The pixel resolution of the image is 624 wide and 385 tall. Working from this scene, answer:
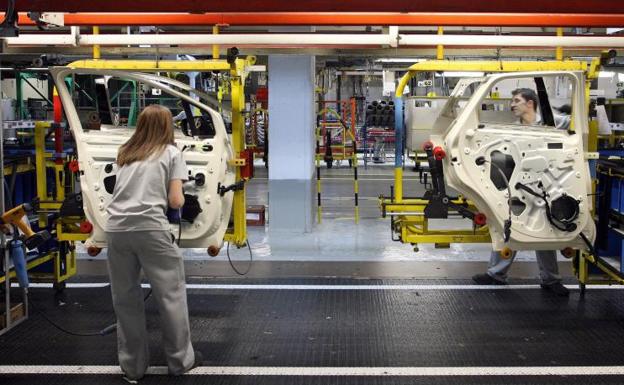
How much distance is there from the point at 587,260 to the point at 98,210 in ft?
15.1

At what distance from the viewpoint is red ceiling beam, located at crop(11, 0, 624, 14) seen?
16.2ft

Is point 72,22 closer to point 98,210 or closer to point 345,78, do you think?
point 98,210

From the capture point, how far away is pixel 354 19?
6465 millimetres

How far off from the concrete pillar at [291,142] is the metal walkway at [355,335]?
3595 mm

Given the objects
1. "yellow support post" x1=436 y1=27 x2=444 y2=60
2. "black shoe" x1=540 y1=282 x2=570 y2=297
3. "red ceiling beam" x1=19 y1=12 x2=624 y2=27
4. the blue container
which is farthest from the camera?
"black shoe" x1=540 y1=282 x2=570 y2=297

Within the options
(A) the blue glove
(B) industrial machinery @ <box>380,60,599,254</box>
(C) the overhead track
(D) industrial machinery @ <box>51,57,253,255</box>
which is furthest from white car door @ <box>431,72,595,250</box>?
(A) the blue glove

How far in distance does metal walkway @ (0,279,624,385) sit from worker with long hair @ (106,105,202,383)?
1.05 ft

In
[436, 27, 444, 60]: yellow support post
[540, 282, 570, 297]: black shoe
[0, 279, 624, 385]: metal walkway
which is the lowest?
[0, 279, 624, 385]: metal walkway

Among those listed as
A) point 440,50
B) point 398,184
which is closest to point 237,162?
point 398,184

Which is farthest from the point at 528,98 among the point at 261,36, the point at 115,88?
the point at 115,88

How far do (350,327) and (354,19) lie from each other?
8.97 ft

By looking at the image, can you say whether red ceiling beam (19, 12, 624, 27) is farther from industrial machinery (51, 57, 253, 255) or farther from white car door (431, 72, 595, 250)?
white car door (431, 72, 595, 250)

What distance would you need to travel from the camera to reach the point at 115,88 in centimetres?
1995

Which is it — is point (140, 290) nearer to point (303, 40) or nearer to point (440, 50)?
point (303, 40)
